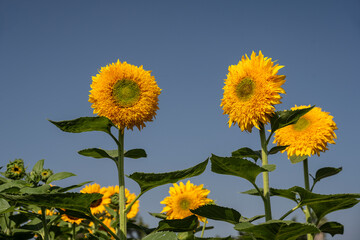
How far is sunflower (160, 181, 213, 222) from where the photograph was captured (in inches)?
158

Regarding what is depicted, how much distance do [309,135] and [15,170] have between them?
7.96 feet

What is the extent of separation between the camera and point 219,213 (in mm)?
2438

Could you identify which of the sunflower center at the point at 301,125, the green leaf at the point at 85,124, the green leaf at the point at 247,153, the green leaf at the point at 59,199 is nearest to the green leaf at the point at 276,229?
the green leaf at the point at 247,153

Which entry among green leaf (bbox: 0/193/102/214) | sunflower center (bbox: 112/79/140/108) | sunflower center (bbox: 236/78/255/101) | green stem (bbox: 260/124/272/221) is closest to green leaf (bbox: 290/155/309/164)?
green stem (bbox: 260/124/272/221)

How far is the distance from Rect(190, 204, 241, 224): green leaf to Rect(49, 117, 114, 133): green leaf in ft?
2.26

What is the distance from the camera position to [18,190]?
99.2 inches

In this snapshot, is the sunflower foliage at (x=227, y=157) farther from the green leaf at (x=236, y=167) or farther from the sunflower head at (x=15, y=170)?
the sunflower head at (x=15, y=170)

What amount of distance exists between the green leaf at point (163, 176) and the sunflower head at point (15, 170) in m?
1.74

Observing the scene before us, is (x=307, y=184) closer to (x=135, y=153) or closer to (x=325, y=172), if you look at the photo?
(x=325, y=172)

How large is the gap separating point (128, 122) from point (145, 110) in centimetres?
14

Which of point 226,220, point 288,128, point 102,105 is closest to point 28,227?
point 102,105

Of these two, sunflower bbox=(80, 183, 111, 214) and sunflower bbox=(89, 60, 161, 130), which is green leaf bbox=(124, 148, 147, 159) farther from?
sunflower bbox=(80, 183, 111, 214)

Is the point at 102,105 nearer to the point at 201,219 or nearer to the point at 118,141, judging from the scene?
the point at 118,141

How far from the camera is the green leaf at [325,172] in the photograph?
300cm
